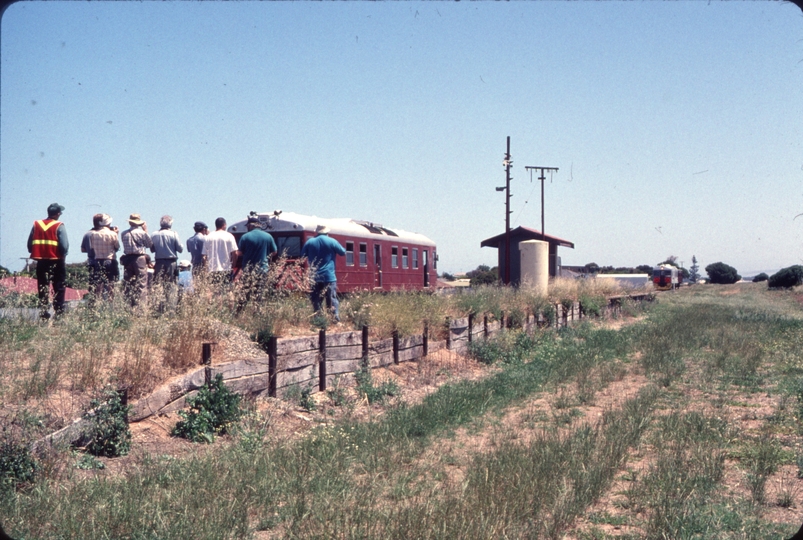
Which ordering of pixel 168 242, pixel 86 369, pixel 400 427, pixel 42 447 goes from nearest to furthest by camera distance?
pixel 42 447, pixel 86 369, pixel 400 427, pixel 168 242

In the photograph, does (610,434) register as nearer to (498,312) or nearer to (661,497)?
(661,497)

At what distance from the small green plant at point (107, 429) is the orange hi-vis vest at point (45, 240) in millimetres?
4078

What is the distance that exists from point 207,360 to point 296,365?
1.26 m

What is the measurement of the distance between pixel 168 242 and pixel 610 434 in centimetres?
664

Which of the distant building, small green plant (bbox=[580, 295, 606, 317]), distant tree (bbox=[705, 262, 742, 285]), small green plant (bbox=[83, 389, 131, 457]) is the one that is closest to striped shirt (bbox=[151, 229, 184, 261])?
small green plant (bbox=[83, 389, 131, 457])

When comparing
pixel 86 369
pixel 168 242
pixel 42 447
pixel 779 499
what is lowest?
pixel 779 499

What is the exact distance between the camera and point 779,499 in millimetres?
4609

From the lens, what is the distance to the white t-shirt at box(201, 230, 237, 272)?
998cm

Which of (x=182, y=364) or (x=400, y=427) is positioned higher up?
(x=182, y=364)

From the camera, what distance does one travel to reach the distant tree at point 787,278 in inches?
2217

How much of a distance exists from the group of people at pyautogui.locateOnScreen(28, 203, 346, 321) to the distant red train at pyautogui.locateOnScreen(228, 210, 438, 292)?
523cm

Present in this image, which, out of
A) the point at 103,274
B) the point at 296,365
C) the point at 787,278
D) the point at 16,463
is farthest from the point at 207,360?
the point at 787,278

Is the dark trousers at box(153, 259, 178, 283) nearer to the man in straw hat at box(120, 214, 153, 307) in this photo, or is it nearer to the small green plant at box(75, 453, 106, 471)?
the man in straw hat at box(120, 214, 153, 307)

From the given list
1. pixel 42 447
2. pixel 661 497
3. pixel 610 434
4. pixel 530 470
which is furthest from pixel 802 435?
pixel 42 447
